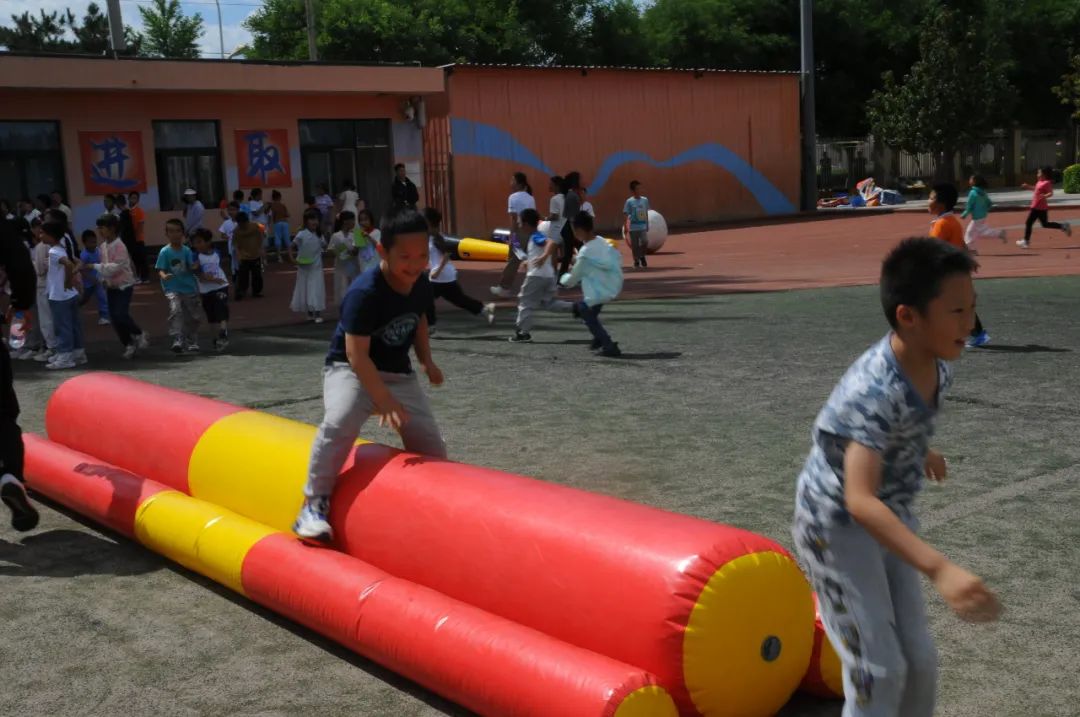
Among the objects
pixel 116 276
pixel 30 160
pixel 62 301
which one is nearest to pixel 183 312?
pixel 116 276

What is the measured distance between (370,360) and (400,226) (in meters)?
0.59

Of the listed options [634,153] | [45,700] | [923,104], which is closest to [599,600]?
[45,700]

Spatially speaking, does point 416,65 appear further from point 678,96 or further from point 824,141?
point 824,141

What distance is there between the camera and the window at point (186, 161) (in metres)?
26.2

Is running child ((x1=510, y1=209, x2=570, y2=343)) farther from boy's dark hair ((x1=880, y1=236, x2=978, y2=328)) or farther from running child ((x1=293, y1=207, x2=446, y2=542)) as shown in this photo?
boy's dark hair ((x1=880, y1=236, x2=978, y2=328))

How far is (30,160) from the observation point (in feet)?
Answer: 80.2

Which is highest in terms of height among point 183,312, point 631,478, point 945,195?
point 945,195

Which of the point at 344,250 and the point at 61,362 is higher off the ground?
the point at 344,250

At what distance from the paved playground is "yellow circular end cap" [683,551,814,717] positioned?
0.33 m

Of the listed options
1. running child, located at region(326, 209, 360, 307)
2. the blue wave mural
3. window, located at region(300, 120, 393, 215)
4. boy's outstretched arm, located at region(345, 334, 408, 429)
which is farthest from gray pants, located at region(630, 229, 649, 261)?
boy's outstretched arm, located at region(345, 334, 408, 429)

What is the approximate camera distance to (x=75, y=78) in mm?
23859

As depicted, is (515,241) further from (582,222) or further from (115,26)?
(115,26)

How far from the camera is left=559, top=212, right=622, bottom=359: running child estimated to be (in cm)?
1162

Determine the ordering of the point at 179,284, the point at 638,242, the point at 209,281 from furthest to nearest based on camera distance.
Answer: the point at 638,242, the point at 209,281, the point at 179,284
